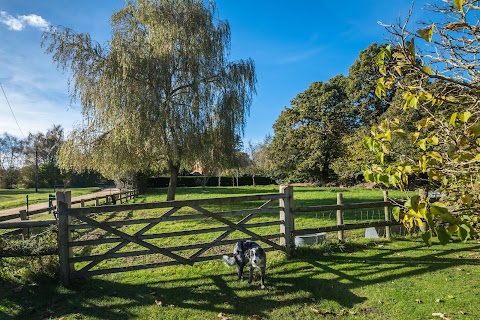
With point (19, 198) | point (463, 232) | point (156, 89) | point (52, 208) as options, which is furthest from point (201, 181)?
point (463, 232)

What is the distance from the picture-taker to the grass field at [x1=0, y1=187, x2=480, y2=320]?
426 centimetres

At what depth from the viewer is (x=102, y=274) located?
216 inches

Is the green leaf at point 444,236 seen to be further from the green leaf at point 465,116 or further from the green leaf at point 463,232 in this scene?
the green leaf at point 465,116

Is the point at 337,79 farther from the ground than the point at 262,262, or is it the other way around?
the point at 337,79

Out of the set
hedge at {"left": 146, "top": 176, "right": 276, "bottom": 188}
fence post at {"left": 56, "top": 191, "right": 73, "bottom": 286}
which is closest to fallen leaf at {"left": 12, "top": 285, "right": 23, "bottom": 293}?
fence post at {"left": 56, "top": 191, "right": 73, "bottom": 286}

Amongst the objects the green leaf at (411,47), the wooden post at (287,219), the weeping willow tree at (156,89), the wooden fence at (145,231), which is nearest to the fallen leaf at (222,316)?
the wooden fence at (145,231)

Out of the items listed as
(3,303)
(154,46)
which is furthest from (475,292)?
(154,46)

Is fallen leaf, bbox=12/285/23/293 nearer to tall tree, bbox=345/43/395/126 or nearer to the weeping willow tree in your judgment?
the weeping willow tree

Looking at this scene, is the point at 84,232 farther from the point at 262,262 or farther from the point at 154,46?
the point at 154,46

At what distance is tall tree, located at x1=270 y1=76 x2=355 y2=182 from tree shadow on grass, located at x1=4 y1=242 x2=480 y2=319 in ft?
100

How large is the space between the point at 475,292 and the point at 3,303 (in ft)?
22.3

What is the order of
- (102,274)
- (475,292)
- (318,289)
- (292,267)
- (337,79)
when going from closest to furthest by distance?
(475,292) → (318,289) → (102,274) → (292,267) → (337,79)

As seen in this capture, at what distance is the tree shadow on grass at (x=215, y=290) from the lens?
14.6 ft

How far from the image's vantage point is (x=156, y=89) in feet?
49.9
